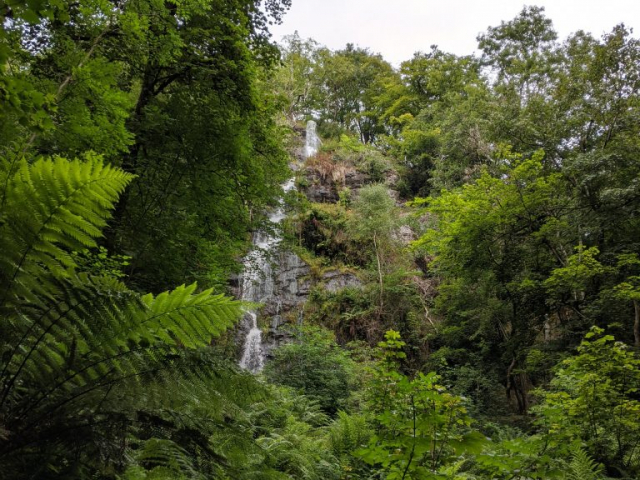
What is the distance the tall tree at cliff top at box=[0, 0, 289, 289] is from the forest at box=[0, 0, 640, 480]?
4 centimetres

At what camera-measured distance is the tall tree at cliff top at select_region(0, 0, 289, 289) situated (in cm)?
410

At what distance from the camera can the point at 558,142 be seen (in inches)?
406

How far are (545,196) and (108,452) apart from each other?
376 inches

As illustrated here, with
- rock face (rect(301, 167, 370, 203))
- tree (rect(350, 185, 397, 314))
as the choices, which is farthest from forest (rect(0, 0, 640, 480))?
rock face (rect(301, 167, 370, 203))

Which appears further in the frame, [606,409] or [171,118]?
[171,118]

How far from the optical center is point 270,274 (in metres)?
8.30

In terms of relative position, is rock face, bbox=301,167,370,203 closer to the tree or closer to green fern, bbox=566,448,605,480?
the tree

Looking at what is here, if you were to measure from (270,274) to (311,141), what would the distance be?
708 inches

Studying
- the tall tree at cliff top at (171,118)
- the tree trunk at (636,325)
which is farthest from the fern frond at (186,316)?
the tree trunk at (636,325)

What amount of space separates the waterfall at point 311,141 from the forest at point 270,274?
690cm

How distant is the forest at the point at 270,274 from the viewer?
1.45m

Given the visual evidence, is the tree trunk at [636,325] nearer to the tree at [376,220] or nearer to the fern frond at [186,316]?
the tree at [376,220]

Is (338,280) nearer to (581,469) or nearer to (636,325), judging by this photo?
(636,325)

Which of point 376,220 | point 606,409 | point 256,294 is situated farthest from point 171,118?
point 376,220
